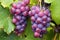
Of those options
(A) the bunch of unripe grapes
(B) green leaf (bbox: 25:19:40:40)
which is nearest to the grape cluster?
(A) the bunch of unripe grapes

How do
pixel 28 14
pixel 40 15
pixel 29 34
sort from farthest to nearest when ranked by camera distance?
1. pixel 29 34
2. pixel 28 14
3. pixel 40 15

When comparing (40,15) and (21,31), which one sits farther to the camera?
(21,31)

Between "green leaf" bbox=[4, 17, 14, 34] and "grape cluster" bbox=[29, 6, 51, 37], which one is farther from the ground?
"grape cluster" bbox=[29, 6, 51, 37]

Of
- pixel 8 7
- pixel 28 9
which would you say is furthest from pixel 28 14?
pixel 8 7

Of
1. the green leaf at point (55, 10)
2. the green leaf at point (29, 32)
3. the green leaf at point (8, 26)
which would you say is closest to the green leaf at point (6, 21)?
the green leaf at point (8, 26)

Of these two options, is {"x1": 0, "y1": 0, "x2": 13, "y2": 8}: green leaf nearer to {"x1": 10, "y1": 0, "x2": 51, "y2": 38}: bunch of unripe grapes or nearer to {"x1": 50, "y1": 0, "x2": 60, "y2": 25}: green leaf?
{"x1": 10, "y1": 0, "x2": 51, "y2": 38}: bunch of unripe grapes

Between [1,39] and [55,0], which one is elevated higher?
[55,0]

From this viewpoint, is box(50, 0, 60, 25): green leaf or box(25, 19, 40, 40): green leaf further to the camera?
box(25, 19, 40, 40): green leaf

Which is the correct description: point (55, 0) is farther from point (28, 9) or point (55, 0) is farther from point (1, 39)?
point (1, 39)
